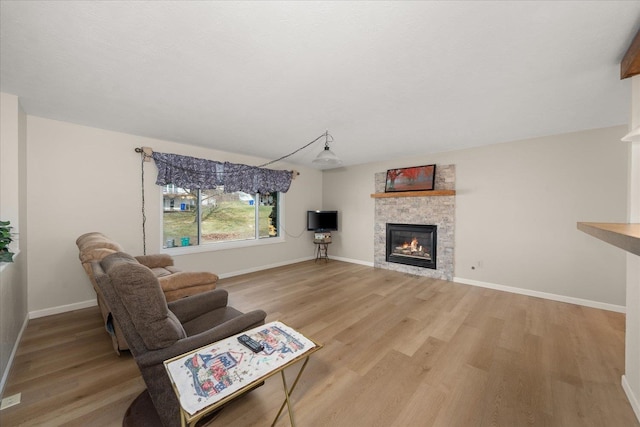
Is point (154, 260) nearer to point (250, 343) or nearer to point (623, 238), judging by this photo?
point (250, 343)

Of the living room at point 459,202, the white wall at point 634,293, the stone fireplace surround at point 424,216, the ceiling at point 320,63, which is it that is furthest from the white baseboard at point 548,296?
the ceiling at point 320,63

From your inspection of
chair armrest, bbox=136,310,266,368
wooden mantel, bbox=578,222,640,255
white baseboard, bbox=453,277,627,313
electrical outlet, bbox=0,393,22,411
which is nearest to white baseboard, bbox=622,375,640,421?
wooden mantel, bbox=578,222,640,255

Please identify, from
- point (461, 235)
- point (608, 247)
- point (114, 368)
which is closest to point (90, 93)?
point (114, 368)

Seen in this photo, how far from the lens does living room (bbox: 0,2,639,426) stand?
279cm

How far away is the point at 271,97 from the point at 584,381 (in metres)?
3.67

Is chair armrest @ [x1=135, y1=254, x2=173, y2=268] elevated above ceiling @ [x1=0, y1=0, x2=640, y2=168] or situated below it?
below

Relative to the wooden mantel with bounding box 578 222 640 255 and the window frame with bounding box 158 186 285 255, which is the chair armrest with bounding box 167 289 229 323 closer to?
the window frame with bounding box 158 186 285 255

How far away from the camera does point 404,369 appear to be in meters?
1.98

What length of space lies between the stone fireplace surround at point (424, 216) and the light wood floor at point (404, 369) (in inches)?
46.8

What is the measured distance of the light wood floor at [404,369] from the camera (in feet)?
5.06

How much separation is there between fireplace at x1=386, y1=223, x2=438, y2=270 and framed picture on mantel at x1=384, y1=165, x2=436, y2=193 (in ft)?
2.60

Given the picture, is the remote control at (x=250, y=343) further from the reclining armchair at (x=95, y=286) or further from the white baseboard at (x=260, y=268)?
the white baseboard at (x=260, y=268)

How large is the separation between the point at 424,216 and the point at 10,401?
546cm

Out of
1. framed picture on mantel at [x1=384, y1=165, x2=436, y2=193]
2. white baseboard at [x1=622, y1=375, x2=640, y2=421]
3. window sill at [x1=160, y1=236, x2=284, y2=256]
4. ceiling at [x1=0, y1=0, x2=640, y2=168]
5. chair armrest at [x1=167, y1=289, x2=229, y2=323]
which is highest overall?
ceiling at [x1=0, y1=0, x2=640, y2=168]
